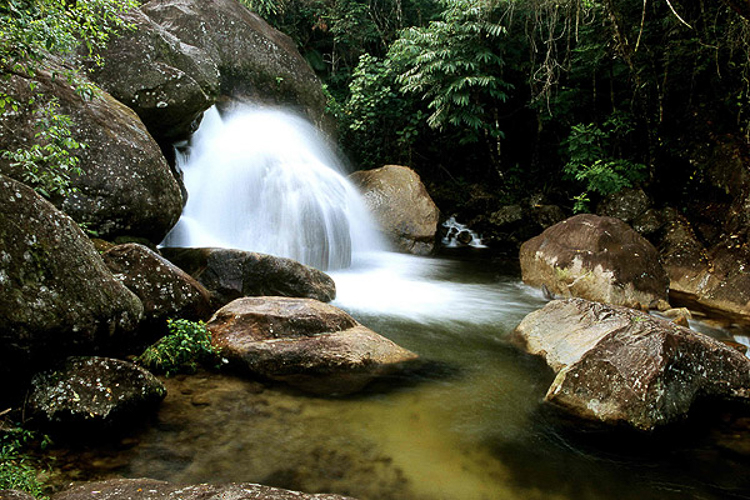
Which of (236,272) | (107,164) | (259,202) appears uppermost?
(107,164)

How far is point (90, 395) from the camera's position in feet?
11.1

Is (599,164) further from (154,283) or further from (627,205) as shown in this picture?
(154,283)

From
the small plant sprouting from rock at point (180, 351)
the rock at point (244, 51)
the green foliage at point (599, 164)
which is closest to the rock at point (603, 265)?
the green foliage at point (599, 164)

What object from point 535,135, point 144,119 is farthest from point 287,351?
point 535,135

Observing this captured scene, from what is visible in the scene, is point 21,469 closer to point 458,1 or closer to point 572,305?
point 572,305

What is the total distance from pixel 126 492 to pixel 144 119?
258 inches

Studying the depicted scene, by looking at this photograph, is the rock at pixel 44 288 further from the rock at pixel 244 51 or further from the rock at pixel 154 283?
the rock at pixel 244 51

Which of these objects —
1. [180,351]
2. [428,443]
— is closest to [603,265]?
[428,443]

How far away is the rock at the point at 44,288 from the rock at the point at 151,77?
4.19 meters

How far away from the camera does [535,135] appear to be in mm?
14117

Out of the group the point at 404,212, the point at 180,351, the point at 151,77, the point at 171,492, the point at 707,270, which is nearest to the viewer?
the point at 171,492

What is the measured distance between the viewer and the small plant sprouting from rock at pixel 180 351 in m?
4.41

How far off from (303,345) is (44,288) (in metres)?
2.27

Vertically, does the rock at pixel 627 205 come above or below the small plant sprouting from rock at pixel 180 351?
above
